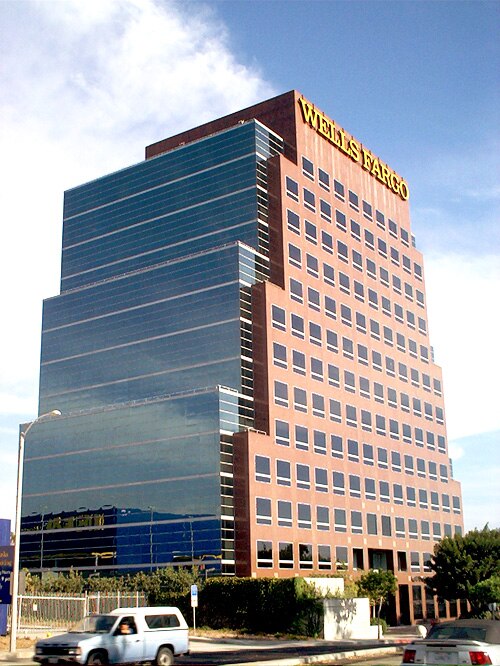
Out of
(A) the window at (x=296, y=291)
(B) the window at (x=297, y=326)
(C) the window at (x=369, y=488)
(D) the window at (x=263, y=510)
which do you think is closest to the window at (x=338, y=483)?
(C) the window at (x=369, y=488)

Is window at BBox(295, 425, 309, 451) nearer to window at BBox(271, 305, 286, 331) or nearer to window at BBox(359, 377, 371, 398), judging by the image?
window at BBox(271, 305, 286, 331)

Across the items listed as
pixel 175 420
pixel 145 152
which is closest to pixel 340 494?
pixel 175 420

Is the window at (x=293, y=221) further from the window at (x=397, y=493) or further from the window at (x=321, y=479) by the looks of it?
the window at (x=397, y=493)

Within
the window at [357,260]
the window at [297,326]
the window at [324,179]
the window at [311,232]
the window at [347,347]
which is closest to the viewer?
the window at [297,326]

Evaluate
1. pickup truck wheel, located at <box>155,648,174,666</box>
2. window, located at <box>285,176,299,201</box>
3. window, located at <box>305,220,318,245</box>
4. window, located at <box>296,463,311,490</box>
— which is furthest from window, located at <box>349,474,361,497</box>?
pickup truck wheel, located at <box>155,648,174,666</box>

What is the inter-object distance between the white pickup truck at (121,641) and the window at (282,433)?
4462 centimetres

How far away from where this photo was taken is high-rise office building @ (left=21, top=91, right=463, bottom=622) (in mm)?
71562

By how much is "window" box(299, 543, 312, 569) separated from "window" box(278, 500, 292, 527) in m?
2.82

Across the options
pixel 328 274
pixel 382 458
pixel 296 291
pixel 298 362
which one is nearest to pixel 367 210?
pixel 328 274

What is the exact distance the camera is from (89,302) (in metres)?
89.9

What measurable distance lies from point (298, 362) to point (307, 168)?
22.2m

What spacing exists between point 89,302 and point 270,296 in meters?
23.0

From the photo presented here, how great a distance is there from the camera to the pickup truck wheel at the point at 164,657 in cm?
2794

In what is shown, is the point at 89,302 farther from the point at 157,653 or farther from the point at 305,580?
the point at 157,653
